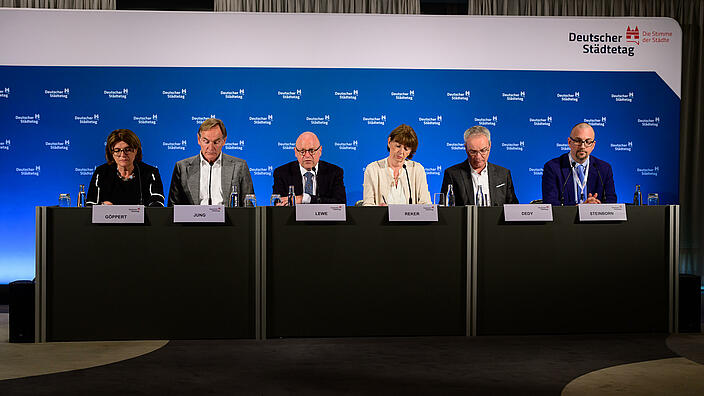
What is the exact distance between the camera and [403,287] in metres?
3.90

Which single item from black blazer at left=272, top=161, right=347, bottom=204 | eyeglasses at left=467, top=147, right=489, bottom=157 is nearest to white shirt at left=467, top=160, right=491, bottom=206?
eyeglasses at left=467, top=147, right=489, bottom=157

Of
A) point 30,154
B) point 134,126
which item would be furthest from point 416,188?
point 30,154

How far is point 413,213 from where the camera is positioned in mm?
3891

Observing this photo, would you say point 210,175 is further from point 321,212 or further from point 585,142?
point 585,142

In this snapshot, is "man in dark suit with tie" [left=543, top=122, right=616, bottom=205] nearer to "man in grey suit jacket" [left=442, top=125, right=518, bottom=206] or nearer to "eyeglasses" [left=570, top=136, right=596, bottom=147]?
"eyeglasses" [left=570, top=136, right=596, bottom=147]

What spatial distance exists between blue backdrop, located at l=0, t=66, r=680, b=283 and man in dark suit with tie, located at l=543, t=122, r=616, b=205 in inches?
21.8

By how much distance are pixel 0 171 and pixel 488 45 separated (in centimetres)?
489

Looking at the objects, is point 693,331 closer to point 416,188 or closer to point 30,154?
point 416,188

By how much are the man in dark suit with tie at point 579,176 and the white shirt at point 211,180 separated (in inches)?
111

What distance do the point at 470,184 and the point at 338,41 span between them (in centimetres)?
197

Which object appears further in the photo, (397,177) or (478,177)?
(478,177)

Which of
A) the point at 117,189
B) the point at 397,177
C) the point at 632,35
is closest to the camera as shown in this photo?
the point at 117,189

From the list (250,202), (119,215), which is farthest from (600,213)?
(119,215)

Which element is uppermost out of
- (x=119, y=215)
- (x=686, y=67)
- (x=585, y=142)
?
(x=686, y=67)
